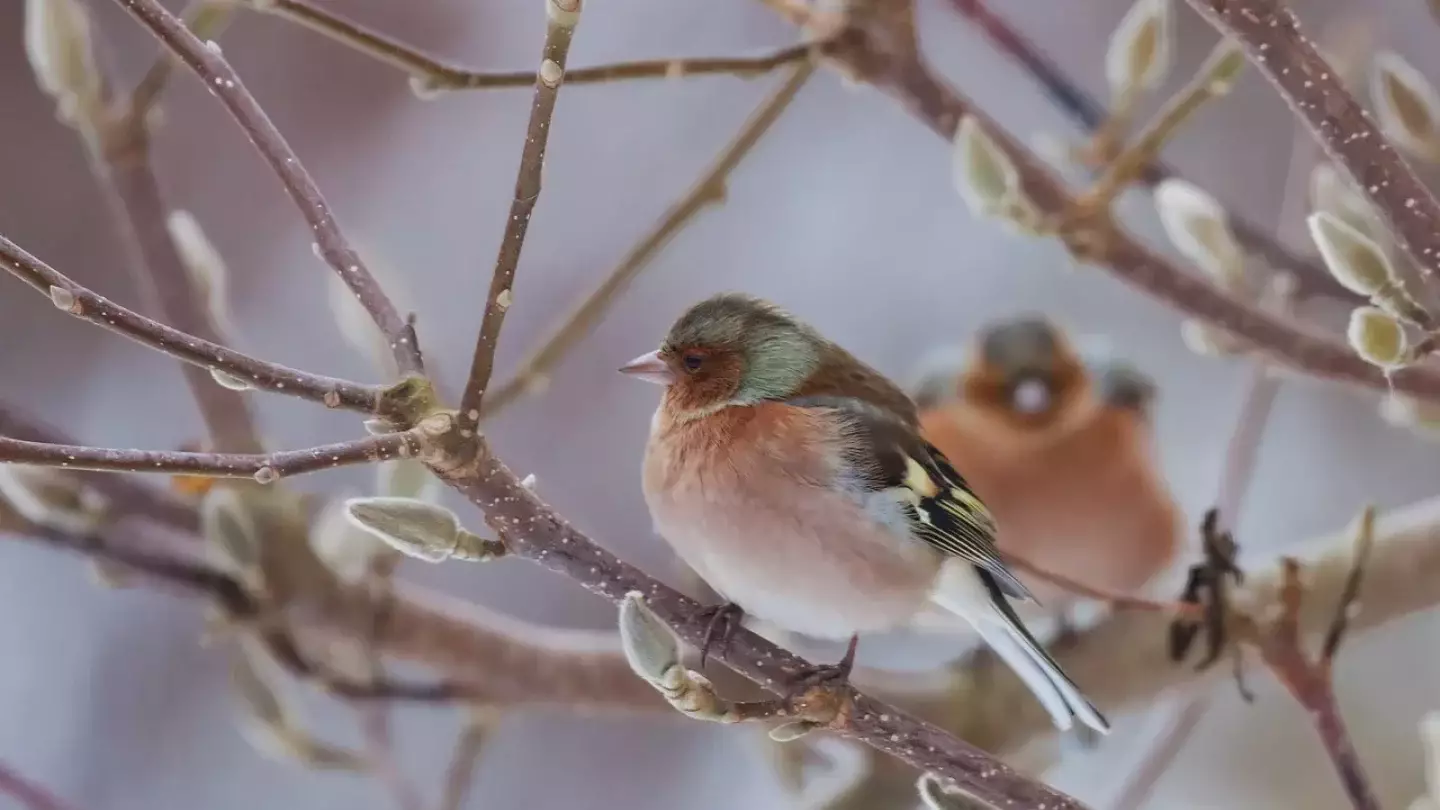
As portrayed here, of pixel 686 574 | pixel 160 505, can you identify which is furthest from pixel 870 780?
pixel 160 505

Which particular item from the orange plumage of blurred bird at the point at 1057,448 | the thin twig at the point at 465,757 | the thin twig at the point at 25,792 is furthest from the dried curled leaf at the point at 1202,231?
the thin twig at the point at 25,792

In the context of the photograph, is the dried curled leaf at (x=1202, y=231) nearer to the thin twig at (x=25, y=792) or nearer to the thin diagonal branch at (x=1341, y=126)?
the thin diagonal branch at (x=1341, y=126)

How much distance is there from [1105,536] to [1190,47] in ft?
1.87

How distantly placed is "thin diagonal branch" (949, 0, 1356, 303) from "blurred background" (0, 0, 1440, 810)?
439 mm

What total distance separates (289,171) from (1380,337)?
0.40 m

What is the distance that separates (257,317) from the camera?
4.03 ft

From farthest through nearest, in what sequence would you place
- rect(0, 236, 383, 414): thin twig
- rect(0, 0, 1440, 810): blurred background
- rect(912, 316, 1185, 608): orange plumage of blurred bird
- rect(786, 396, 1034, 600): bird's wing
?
rect(0, 0, 1440, 810): blurred background, rect(912, 316, 1185, 608): orange plumage of blurred bird, rect(786, 396, 1034, 600): bird's wing, rect(0, 236, 383, 414): thin twig

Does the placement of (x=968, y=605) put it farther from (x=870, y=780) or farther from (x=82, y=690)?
(x=82, y=690)

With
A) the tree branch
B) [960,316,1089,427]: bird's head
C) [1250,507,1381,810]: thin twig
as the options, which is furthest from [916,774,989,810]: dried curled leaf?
[960,316,1089,427]: bird's head

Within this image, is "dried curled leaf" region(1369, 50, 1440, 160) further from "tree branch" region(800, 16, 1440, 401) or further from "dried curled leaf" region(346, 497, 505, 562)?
"dried curled leaf" region(346, 497, 505, 562)

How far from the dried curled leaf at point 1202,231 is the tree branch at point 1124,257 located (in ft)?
0.06

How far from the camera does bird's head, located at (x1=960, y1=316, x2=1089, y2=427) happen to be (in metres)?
1.06

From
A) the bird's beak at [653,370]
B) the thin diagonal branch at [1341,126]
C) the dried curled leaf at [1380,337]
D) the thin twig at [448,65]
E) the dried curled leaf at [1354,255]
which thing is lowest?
the dried curled leaf at [1380,337]

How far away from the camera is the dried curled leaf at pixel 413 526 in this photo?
0.39 meters
